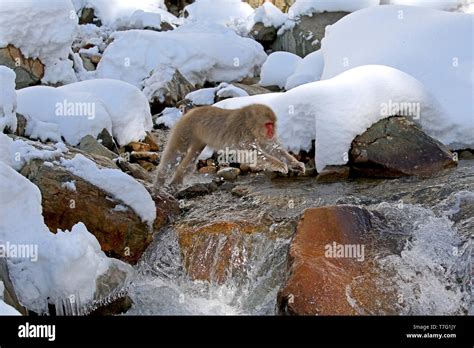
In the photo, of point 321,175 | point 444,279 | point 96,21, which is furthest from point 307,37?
point 444,279

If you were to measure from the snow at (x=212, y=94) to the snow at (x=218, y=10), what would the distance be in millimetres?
8973

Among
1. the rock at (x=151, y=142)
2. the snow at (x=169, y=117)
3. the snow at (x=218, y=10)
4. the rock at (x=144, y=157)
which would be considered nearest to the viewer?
the rock at (x=144, y=157)

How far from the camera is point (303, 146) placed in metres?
7.75

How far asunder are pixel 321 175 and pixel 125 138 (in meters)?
3.14

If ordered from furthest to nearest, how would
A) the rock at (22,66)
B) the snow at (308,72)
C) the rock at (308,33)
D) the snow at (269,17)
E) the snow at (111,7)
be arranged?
the snow at (111,7), the snow at (269,17), the rock at (308,33), the snow at (308,72), the rock at (22,66)

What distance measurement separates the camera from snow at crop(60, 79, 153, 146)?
9047 millimetres

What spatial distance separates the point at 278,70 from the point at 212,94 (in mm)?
2252

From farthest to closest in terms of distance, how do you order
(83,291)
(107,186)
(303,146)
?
1. (303,146)
2. (107,186)
3. (83,291)

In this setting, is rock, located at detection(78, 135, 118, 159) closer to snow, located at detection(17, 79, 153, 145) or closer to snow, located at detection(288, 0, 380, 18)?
snow, located at detection(17, 79, 153, 145)

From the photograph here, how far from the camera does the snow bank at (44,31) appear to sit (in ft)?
35.4

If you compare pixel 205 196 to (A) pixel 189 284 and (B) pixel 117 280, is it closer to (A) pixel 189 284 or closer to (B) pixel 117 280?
(A) pixel 189 284

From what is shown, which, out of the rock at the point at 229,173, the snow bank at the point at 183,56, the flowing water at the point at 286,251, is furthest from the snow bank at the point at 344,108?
the snow bank at the point at 183,56

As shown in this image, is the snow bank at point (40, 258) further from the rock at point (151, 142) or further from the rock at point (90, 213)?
the rock at point (151, 142)

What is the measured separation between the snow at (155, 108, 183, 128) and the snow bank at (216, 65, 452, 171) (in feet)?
9.91
